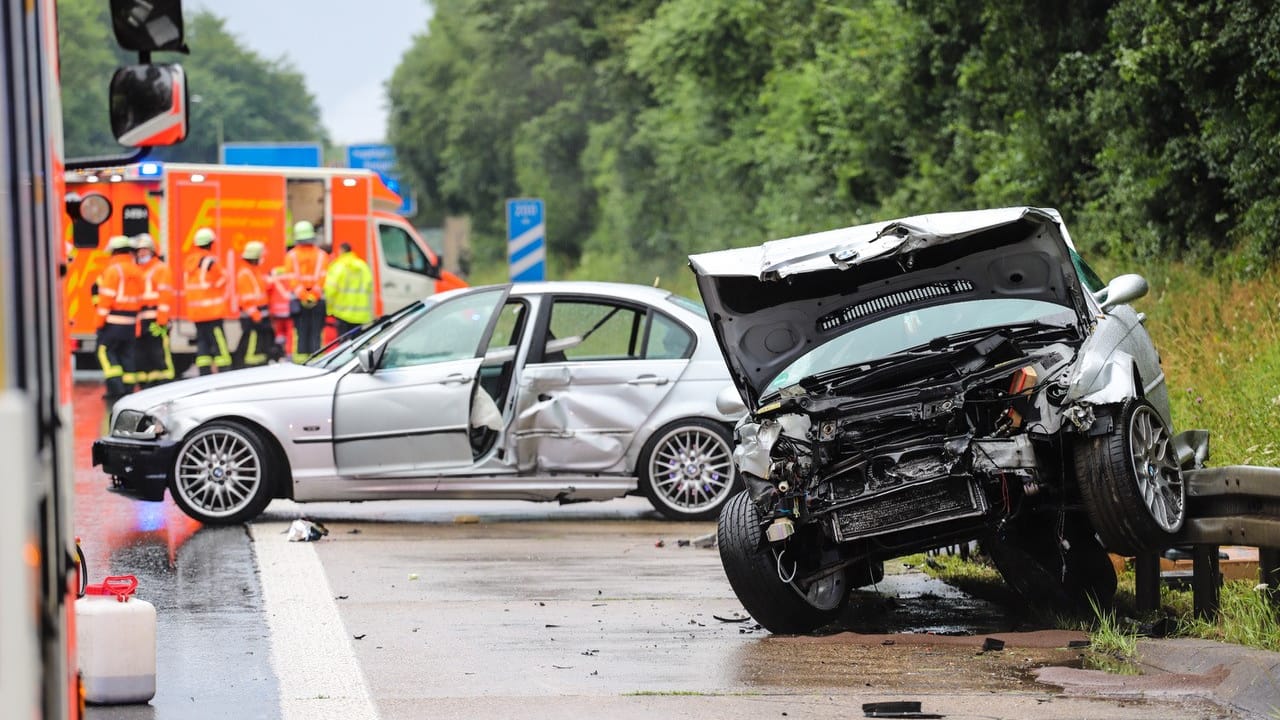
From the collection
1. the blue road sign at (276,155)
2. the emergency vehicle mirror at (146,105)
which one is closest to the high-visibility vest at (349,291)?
the blue road sign at (276,155)

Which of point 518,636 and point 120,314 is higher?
point 120,314

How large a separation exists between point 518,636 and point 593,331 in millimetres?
4652

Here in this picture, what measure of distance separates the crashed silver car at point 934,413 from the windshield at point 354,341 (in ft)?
13.9

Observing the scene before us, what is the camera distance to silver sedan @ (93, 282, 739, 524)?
1179 cm

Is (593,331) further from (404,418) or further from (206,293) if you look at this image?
(206,293)

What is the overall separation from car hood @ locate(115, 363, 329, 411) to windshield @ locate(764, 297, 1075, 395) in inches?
184

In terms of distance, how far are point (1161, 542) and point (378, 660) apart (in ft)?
10.5

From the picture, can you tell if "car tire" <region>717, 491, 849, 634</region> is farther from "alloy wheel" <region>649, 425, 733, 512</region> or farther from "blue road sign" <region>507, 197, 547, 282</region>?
"blue road sign" <region>507, 197, 547, 282</region>

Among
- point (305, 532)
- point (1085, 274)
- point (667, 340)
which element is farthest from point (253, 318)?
point (1085, 274)

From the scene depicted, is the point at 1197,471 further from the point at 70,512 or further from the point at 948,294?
the point at 70,512

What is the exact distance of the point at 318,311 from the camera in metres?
23.8

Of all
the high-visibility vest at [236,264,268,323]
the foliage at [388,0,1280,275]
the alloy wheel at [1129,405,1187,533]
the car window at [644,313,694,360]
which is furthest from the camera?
the high-visibility vest at [236,264,268,323]

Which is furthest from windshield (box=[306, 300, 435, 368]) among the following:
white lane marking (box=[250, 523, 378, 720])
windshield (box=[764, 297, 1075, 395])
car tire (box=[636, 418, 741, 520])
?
windshield (box=[764, 297, 1075, 395])

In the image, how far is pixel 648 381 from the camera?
12.3 meters
